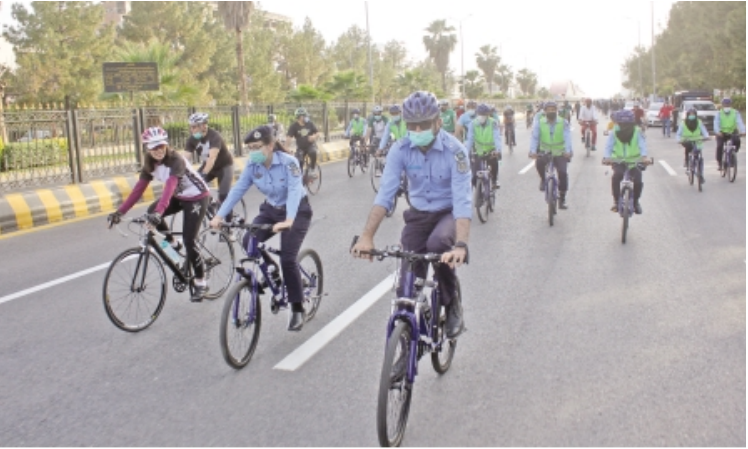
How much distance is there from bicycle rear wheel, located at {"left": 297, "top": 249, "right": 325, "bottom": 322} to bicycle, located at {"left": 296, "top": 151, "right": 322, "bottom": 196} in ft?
28.7

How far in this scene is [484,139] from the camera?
12.6 meters

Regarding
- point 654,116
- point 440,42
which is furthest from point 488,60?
point 654,116

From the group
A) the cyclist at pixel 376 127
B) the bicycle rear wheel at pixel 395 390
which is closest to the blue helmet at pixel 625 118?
the bicycle rear wheel at pixel 395 390

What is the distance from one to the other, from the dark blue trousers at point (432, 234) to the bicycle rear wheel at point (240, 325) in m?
1.22

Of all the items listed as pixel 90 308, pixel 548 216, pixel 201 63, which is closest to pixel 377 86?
pixel 201 63

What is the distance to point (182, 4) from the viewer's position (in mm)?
48531

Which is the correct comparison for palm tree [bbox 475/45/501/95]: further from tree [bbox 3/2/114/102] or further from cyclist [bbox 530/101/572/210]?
cyclist [bbox 530/101/572/210]

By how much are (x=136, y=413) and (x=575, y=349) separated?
299 cm

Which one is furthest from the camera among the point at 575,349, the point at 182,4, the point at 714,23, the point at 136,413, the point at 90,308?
the point at 714,23

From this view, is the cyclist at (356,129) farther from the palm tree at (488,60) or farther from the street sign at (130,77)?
the palm tree at (488,60)

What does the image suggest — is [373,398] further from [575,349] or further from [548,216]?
[548,216]

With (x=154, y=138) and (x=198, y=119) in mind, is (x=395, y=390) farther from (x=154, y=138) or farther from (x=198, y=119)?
(x=198, y=119)

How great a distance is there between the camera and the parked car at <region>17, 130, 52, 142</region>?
588 inches

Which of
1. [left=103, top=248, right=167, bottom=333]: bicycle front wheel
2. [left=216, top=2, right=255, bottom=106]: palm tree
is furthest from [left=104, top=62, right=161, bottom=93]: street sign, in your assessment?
[left=103, top=248, right=167, bottom=333]: bicycle front wheel
